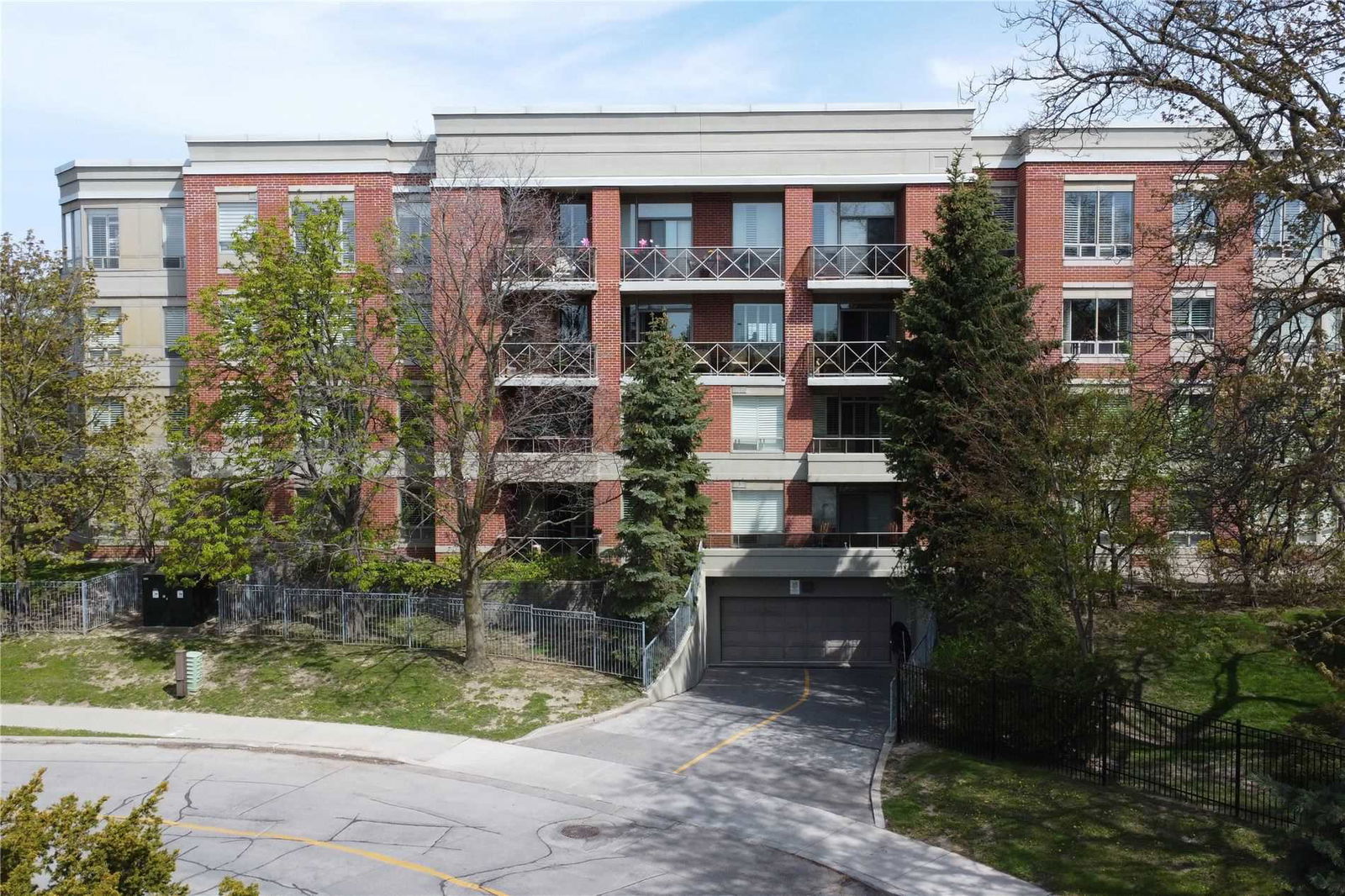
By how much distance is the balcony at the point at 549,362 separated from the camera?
26.4 meters

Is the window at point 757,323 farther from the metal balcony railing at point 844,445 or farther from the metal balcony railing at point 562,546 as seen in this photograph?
the metal balcony railing at point 562,546

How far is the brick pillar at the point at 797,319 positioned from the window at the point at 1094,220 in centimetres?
815

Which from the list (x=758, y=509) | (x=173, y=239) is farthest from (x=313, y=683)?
(x=173, y=239)

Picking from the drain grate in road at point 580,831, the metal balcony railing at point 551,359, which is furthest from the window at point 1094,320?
the drain grate in road at point 580,831

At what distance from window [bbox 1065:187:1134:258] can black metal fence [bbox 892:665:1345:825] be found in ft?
55.6

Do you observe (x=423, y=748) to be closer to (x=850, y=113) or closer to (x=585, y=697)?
(x=585, y=697)

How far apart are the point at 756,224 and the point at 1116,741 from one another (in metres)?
19.5

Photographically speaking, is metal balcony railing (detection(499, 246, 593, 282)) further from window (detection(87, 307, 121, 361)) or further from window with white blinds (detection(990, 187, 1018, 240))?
window with white blinds (detection(990, 187, 1018, 240))

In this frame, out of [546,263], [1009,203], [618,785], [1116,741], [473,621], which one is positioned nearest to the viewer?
[618,785]

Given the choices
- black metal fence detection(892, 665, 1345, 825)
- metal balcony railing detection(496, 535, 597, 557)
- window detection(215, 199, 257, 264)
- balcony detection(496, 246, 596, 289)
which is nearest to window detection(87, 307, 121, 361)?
window detection(215, 199, 257, 264)

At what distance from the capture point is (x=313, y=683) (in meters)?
22.0

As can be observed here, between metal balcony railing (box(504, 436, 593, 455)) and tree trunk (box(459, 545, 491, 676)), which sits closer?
tree trunk (box(459, 545, 491, 676))

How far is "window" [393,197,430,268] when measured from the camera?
932 inches

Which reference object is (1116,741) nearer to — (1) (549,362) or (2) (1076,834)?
(2) (1076,834)
